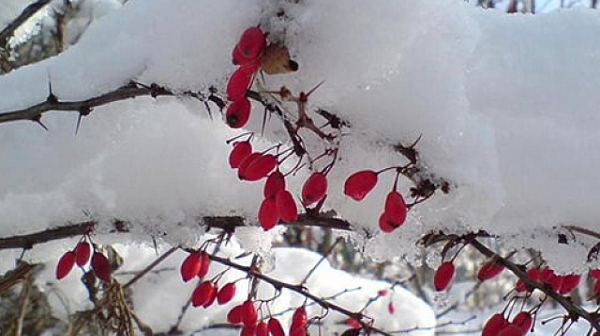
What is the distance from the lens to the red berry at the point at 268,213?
37.0 inches

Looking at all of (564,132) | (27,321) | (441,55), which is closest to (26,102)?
(441,55)

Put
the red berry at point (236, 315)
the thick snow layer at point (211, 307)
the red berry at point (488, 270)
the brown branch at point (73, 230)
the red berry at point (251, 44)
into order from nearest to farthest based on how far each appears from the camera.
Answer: the red berry at point (251, 44), the red berry at point (488, 270), the brown branch at point (73, 230), the red berry at point (236, 315), the thick snow layer at point (211, 307)

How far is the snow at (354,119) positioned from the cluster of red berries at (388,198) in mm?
64

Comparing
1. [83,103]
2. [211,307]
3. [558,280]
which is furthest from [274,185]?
[211,307]

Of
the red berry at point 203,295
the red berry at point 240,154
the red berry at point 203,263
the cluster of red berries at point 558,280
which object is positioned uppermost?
the red berry at point 240,154

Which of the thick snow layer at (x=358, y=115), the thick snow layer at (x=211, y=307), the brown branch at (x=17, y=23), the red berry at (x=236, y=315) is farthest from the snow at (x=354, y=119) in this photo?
the thick snow layer at (x=211, y=307)

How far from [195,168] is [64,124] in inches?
9.2

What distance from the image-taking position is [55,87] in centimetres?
116

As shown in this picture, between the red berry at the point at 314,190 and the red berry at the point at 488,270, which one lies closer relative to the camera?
the red berry at the point at 314,190

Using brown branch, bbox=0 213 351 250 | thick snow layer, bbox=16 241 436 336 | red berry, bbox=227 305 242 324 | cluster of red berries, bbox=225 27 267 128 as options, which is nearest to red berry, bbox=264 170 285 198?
cluster of red berries, bbox=225 27 267 128

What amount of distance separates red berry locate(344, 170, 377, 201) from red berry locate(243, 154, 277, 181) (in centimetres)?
11

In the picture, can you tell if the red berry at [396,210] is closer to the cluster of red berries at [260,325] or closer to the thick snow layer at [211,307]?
the cluster of red berries at [260,325]

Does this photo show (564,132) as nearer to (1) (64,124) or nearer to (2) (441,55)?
(2) (441,55)

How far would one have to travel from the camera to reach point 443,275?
1142 mm
